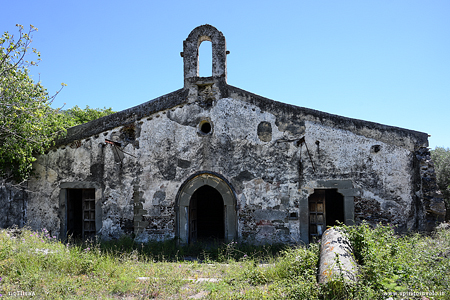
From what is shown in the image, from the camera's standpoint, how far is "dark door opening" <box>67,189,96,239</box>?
8492mm

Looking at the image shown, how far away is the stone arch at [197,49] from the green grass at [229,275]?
201 inches

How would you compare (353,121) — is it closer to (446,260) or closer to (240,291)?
(446,260)

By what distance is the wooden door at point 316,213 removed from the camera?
7.69m

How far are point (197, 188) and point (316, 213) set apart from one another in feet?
10.7

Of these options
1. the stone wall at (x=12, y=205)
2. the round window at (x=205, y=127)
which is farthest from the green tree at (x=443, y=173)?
the stone wall at (x=12, y=205)

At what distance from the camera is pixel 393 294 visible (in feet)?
11.1

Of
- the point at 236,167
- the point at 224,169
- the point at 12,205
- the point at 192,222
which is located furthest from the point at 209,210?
the point at 12,205

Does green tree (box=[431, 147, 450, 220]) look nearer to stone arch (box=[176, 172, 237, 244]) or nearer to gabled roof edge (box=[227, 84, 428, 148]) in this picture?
gabled roof edge (box=[227, 84, 428, 148])

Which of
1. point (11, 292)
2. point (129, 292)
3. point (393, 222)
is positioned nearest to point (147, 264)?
point (129, 292)

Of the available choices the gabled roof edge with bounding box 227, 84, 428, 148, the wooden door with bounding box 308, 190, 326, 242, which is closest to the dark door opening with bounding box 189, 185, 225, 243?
the wooden door with bounding box 308, 190, 326, 242

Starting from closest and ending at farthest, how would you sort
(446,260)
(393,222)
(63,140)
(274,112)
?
(446,260) < (393,222) < (274,112) < (63,140)

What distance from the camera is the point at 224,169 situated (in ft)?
25.8

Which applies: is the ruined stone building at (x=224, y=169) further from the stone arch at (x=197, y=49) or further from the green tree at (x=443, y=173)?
the green tree at (x=443, y=173)

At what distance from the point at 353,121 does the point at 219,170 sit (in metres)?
3.68
